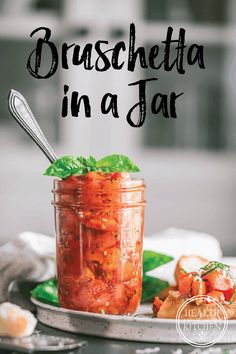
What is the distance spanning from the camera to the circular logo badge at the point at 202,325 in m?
0.97

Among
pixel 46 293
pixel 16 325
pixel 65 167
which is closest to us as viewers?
pixel 16 325

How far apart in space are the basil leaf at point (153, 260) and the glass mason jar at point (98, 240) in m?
0.16

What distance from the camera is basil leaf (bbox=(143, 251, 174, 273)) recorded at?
1.26 metres

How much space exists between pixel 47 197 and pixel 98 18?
2.56 feet

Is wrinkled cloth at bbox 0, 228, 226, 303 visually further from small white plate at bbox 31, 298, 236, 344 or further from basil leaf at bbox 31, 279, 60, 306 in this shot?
small white plate at bbox 31, 298, 236, 344

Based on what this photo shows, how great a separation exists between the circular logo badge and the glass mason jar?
0.11 meters

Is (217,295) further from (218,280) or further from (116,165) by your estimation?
(116,165)

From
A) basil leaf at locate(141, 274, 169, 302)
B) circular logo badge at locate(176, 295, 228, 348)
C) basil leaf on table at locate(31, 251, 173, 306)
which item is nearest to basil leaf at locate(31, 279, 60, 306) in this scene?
basil leaf on table at locate(31, 251, 173, 306)

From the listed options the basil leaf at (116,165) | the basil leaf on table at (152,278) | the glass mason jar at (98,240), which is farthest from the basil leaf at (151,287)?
the basil leaf at (116,165)

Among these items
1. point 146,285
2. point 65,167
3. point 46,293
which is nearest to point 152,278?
point 146,285

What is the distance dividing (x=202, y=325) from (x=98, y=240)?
19 centimetres

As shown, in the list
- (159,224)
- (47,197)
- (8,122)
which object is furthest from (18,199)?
(159,224)

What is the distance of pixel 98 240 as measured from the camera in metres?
1.07

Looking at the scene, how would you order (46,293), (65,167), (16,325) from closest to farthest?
(16,325) < (65,167) < (46,293)
